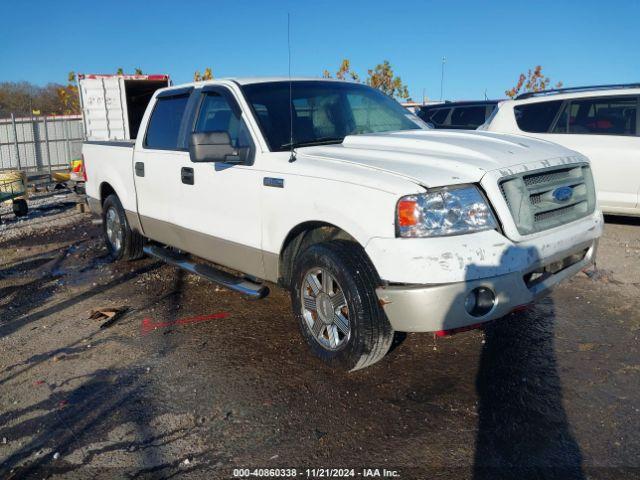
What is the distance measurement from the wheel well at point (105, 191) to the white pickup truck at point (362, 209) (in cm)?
160

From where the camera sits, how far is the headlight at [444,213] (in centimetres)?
306

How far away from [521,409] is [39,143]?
736 inches

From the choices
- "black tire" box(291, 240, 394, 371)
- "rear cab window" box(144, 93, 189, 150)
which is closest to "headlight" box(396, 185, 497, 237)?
"black tire" box(291, 240, 394, 371)

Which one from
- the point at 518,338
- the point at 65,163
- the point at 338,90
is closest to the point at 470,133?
the point at 338,90

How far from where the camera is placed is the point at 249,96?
4359 millimetres

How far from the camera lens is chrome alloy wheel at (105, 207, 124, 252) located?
6.47 meters

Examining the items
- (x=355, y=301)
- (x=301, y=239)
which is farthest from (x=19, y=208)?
(x=355, y=301)

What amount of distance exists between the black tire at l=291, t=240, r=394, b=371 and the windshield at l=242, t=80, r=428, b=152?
3.23 ft

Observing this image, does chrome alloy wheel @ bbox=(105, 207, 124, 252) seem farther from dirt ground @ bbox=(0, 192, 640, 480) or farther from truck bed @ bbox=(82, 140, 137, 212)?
dirt ground @ bbox=(0, 192, 640, 480)

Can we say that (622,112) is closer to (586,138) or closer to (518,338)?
(586,138)

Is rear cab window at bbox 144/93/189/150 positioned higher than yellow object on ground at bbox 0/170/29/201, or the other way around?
rear cab window at bbox 144/93/189/150

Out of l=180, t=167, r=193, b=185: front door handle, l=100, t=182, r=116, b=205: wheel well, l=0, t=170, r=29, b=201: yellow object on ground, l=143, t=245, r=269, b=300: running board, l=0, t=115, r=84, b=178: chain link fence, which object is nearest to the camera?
l=143, t=245, r=269, b=300: running board

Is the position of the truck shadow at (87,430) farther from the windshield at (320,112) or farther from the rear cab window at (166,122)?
the rear cab window at (166,122)

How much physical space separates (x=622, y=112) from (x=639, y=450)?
18.4 feet
